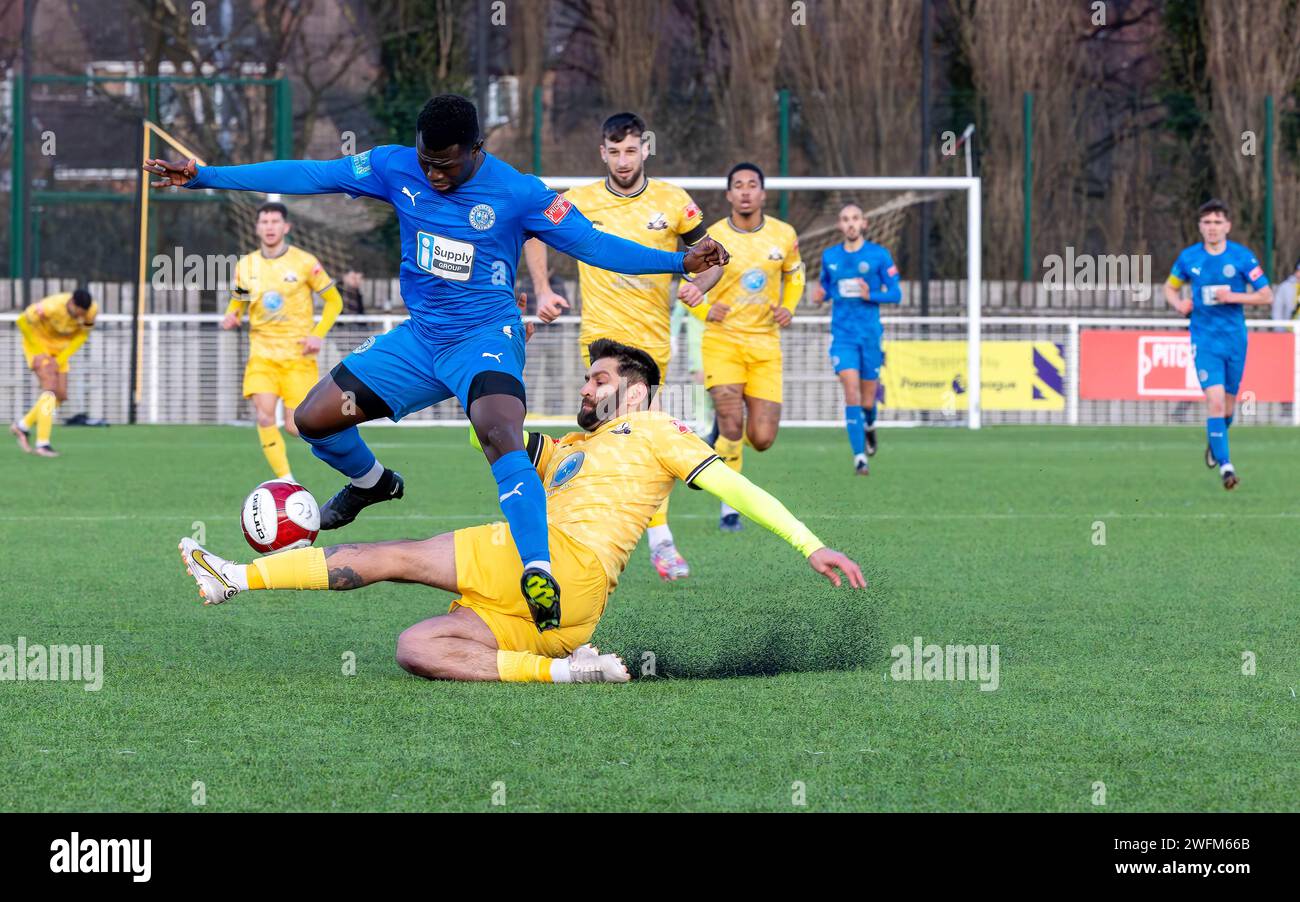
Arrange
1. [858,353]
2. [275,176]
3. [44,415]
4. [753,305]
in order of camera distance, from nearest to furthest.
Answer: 1. [275,176]
2. [753,305]
3. [858,353]
4. [44,415]

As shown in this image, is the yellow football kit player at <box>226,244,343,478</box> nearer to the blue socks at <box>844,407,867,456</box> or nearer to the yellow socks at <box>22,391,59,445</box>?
the blue socks at <box>844,407,867,456</box>

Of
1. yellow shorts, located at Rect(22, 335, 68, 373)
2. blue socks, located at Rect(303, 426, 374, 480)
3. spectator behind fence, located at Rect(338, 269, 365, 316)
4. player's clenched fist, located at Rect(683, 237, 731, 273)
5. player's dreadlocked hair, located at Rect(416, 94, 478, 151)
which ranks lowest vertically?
blue socks, located at Rect(303, 426, 374, 480)

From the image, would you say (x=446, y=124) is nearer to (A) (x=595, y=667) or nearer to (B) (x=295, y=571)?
Result: (B) (x=295, y=571)

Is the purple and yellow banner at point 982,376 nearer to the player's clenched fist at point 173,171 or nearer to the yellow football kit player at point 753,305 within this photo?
the yellow football kit player at point 753,305

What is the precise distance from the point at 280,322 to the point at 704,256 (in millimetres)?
7959

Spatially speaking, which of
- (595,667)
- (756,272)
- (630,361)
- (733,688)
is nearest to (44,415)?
(756,272)

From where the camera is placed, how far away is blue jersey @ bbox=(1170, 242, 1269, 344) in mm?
14500

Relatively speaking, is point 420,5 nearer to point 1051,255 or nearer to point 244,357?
point 244,357

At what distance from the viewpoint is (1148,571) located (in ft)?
29.9

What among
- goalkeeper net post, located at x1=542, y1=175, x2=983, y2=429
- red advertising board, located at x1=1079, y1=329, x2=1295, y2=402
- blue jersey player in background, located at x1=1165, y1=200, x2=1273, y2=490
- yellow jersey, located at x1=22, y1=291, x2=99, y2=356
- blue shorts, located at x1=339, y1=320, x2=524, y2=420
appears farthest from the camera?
red advertising board, located at x1=1079, y1=329, x2=1295, y2=402

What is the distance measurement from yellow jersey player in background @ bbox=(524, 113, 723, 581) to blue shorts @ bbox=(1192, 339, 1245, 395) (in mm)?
6553

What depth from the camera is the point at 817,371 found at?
24703 millimetres

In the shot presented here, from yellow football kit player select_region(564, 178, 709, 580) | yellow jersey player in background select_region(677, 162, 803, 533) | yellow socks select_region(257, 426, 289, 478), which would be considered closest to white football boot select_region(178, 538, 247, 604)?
yellow football kit player select_region(564, 178, 709, 580)

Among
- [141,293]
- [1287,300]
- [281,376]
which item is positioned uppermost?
[1287,300]
